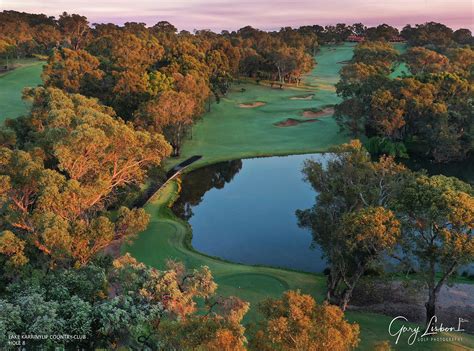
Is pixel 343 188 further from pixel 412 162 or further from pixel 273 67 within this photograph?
pixel 273 67

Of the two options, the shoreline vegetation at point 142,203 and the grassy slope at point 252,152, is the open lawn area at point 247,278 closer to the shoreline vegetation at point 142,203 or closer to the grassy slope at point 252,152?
the grassy slope at point 252,152

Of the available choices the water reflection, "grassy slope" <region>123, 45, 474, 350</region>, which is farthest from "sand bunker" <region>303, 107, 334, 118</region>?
the water reflection

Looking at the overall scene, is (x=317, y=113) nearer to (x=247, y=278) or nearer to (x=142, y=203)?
(x=142, y=203)

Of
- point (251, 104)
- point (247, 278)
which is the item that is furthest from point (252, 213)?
point (251, 104)

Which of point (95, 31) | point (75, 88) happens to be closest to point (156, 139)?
point (75, 88)

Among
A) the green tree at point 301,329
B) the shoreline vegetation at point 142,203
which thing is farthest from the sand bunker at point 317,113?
the green tree at point 301,329
